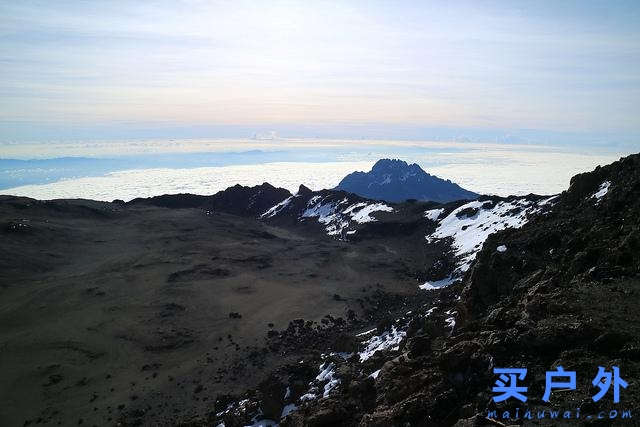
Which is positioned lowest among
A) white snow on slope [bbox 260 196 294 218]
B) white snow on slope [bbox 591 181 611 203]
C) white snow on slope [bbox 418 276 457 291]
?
white snow on slope [bbox 418 276 457 291]

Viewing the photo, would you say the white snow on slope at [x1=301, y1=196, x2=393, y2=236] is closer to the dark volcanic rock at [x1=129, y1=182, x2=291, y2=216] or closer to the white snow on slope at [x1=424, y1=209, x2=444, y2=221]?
the white snow on slope at [x1=424, y1=209, x2=444, y2=221]

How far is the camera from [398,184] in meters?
172

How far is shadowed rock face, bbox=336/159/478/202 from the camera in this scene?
170m

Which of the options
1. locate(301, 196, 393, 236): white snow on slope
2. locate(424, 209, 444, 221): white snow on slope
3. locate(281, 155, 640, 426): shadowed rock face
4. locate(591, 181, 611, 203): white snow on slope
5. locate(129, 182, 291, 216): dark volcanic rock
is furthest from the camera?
locate(129, 182, 291, 216): dark volcanic rock

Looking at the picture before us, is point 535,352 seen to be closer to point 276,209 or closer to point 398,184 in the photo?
point 276,209

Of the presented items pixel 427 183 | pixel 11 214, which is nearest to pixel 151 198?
pixel 11 214

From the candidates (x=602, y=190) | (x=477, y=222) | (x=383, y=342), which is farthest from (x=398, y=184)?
(x=383, y=342)

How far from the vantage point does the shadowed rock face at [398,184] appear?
16988 cm

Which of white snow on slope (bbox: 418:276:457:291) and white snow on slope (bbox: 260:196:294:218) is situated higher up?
white snow on slope (bbox: 260:196:294:218)

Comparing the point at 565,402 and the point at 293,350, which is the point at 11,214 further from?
the point at 565,402

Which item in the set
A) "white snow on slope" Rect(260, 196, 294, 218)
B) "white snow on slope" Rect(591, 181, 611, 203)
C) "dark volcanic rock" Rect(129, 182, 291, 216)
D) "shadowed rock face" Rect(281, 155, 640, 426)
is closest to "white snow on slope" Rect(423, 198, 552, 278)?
"white snow on slope" Rect(591, 181, 611, 203)

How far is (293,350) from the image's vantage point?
3170cm

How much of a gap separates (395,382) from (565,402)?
4.64m

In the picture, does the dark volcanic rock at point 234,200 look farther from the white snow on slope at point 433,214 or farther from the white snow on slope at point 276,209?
the white snow on slope at point 433,214
